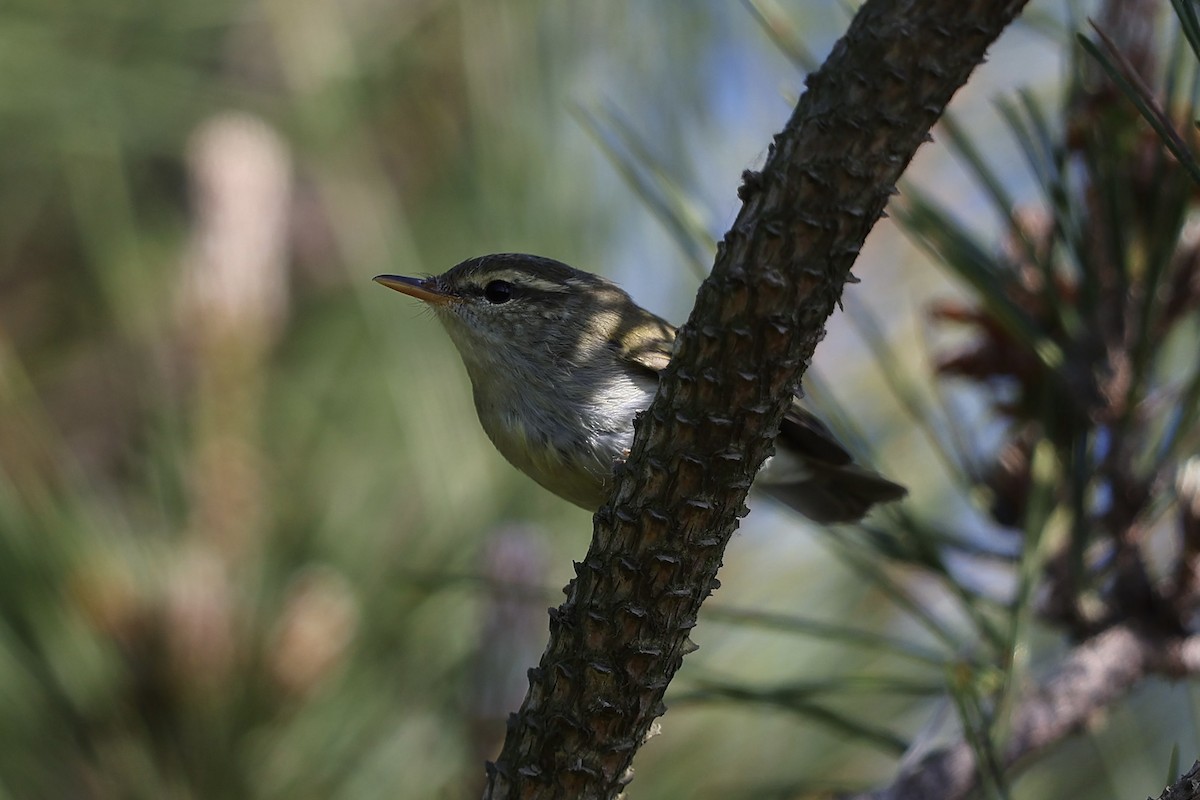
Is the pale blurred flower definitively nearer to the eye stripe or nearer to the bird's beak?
the bird's beak

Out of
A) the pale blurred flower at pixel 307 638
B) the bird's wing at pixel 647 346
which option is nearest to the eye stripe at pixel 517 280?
the bird's wing at pixel 647 346

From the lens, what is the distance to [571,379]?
7.87 ft

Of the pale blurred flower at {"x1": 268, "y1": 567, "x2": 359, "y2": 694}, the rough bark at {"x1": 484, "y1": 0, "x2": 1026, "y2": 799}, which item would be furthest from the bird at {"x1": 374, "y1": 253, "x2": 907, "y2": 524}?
the rough bark at {"x1": 484, "y1": 0, "x2": 1026, "y2": 799}

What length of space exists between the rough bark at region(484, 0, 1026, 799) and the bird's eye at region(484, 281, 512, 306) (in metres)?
1.43

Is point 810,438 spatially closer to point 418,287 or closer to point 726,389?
point 418,287

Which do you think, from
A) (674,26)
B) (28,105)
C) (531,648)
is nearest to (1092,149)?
(531,648)

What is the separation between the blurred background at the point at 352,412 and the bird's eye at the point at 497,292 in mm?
90

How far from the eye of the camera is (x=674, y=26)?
9.24ft

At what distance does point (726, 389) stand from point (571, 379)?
127 cm

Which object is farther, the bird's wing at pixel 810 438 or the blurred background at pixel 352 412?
the bird's wing at pixel 810 438

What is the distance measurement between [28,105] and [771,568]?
1.95 metres

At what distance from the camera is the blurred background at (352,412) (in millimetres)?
1962

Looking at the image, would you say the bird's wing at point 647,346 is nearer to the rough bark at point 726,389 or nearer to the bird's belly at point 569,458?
the bird's belly at point 569,458

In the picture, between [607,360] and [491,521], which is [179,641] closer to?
[491,521]
